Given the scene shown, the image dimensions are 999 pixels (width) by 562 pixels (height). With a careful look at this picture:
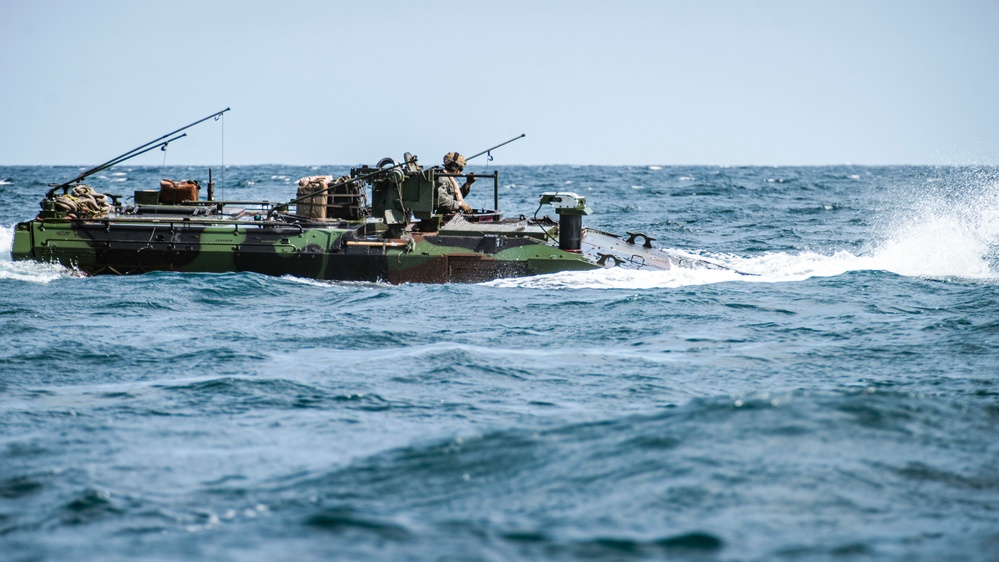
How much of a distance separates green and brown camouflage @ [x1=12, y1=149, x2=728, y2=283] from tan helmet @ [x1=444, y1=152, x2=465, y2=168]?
0.68m

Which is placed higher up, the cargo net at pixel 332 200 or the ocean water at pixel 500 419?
the cargo net at pixel 332 200

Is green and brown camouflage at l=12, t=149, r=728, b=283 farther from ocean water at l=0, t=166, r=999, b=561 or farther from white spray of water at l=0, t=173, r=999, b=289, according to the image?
ocean water at l=0, t=166, r=999, b=561

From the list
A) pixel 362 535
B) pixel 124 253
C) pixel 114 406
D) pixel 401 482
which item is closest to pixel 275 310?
pixel 124 253

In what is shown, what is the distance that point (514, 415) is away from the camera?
33.5ft

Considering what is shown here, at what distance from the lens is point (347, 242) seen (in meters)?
19.6

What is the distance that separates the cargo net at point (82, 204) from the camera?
20625 mm

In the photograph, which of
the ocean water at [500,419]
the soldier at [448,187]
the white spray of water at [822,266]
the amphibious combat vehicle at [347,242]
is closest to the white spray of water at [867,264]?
the white spray of water at [822,266]

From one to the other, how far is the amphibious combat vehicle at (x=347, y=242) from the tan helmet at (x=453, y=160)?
2.19ft

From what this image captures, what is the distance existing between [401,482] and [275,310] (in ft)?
30.2

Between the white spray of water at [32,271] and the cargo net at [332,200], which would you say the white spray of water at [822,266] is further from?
the cargo net at [332,200]

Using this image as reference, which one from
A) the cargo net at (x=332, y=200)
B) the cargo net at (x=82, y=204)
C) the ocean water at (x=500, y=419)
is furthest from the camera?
the cargo net at (x=332, y=200)

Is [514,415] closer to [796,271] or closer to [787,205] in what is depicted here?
[796,271]

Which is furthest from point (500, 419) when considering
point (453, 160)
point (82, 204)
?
point (82, 204)

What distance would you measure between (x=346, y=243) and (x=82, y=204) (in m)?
5.45
